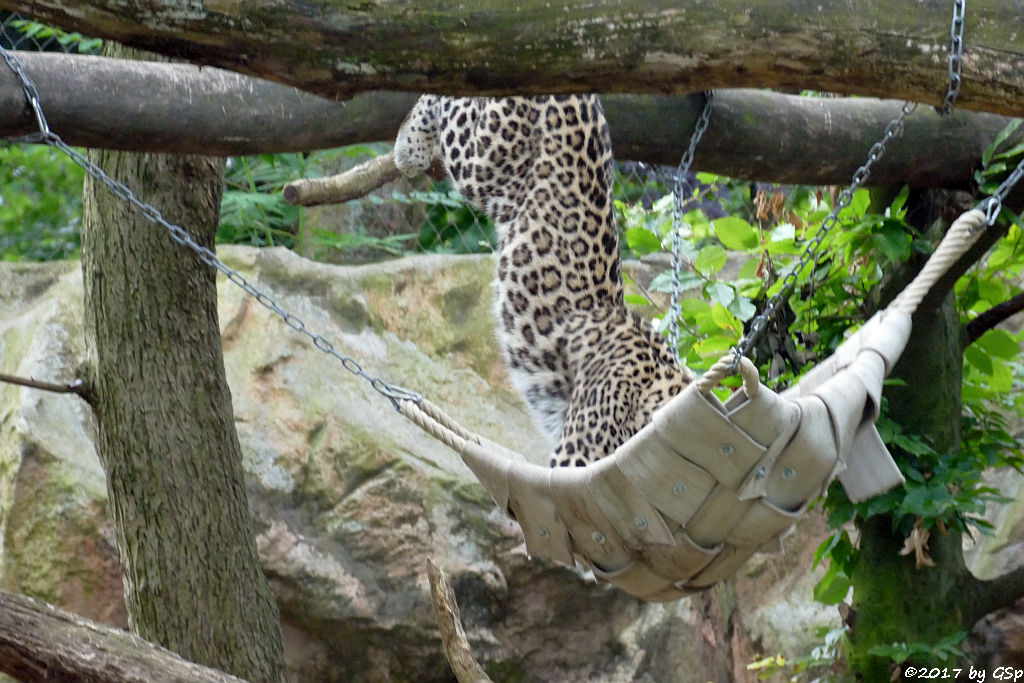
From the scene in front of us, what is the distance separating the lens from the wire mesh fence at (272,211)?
5.43 m

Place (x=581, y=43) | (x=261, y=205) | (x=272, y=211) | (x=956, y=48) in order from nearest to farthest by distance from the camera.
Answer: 1. (x=581, y=43)
2. (x=956, y=48)
3. (x=261, y=205)
4. (x=272, y=211)

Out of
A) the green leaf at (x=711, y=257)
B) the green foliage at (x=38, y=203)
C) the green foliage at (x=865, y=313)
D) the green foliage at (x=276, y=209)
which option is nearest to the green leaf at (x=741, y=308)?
the green foliage at (x=865, y=313)

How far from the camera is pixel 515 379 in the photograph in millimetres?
4008

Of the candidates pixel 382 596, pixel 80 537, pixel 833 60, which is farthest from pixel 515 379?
pixel 833 60

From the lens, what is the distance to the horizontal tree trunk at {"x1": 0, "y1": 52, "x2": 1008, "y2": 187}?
2672mm

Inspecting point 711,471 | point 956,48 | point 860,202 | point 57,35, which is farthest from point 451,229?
point 956,48

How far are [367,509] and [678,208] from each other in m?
2.01

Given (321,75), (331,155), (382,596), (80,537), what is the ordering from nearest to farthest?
(321,75) < (80,537) < (382,596) < (331,155)

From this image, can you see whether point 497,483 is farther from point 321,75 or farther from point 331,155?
point 331,155

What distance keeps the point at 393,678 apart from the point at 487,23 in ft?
11.1

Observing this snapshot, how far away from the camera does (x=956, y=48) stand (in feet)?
5.90

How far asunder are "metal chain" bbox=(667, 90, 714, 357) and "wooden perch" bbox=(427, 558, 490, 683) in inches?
34.0

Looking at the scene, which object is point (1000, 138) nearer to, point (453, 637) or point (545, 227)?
point (545, 227)

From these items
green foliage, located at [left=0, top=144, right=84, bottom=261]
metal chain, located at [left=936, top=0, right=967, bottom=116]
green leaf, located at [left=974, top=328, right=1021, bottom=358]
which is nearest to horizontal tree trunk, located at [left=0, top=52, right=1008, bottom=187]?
green leaf, located at [left=974, top=328, right=1021, bottom=358]
